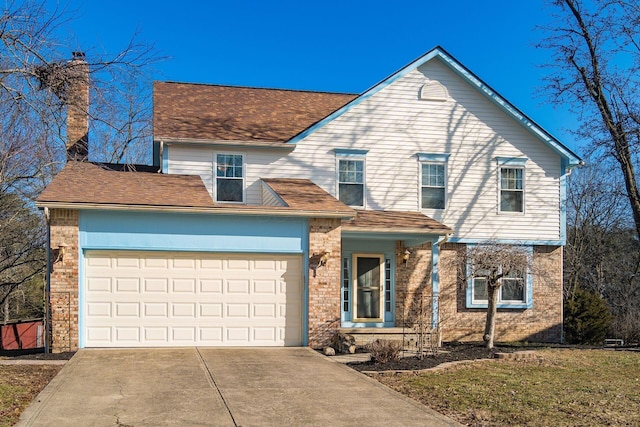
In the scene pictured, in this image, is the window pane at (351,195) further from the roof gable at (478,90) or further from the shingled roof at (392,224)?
the roof gable at (478,90)

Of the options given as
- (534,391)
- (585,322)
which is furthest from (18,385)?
(585,322)

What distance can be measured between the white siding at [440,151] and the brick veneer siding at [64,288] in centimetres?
549

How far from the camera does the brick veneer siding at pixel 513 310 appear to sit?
18.8 m

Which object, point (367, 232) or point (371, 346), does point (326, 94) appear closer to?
point (367, 232)

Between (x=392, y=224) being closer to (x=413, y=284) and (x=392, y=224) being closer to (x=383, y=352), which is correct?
(x=413, y=284)

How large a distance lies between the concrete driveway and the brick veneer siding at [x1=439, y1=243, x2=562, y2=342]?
671 cm

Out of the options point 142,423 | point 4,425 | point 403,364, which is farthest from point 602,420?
point 4,425

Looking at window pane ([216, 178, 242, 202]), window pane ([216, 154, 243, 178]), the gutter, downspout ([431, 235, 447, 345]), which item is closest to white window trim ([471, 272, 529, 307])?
downspout ([431, 235, 447, 345])

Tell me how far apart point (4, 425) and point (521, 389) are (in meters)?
7.50

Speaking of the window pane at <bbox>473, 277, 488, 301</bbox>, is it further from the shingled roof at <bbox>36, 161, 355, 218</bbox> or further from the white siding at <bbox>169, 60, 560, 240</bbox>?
the shingled roof at <bbox>36, 161, 355, 218</bbox>

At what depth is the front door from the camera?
703 inches

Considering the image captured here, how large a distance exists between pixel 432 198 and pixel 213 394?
1125 centimetres

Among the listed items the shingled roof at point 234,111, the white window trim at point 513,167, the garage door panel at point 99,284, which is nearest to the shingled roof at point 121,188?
the shingled roof at point 234,111

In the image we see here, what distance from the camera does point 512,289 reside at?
19578 millimetres
